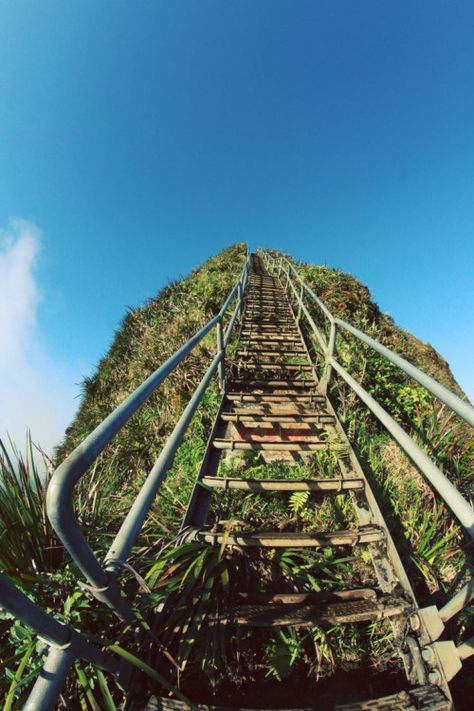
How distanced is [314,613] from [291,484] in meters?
0.85

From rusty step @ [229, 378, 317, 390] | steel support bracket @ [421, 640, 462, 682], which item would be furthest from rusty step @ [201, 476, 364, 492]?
rusty step @ [229, 378, 317, 390]

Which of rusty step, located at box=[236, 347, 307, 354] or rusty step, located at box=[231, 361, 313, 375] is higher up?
rusty step, located at box=[236, 347, 307, 354]

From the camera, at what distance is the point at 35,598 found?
63.5 inches

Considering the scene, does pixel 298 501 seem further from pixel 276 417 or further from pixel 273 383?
pixel 273 383

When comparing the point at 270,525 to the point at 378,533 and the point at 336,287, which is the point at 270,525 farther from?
the point at 336,287

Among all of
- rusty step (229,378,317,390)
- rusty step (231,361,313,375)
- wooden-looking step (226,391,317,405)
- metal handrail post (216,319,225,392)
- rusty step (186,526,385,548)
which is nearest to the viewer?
rusty step (186,526,385,548)

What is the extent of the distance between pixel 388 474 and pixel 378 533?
84 cm

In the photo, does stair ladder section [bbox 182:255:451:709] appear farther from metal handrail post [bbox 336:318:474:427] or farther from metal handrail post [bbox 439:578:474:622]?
metal handrail post [bbox 336:318:474:427]

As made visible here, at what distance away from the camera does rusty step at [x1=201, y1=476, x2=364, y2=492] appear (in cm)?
246

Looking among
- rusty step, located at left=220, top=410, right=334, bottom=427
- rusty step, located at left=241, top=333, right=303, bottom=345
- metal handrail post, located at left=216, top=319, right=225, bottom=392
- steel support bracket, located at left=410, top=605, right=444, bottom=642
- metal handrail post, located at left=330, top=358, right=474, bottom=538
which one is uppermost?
rusty step, located at left=241, top=333, right=303, bottom=345

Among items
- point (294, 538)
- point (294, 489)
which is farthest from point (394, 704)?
point (294, 489)

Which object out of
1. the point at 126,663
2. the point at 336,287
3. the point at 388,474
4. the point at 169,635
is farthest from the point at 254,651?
the point at 336,287

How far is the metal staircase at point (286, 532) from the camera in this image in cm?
105

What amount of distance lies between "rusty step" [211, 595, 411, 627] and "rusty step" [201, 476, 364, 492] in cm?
75
